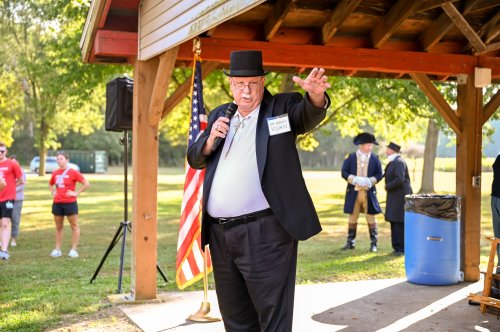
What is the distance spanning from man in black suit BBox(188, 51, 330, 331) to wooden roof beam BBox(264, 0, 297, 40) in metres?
2.87

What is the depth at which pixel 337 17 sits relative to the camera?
6.62m

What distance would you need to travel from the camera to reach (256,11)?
678 cm

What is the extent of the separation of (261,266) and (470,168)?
5.00 metres

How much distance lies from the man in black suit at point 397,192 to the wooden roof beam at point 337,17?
4.06 metres

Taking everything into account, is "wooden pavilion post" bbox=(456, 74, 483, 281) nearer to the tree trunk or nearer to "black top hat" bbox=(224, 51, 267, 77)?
"black top hat" bbox=(224, 51, 267, 77)

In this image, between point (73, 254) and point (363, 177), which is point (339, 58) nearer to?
point (363, 177)

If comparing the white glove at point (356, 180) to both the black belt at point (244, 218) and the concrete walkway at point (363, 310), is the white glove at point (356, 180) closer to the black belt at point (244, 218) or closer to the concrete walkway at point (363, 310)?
the concrete walkway at point (363, 310)

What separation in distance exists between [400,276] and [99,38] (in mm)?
4577

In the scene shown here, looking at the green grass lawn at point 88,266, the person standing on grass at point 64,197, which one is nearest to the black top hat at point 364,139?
the green grass lawn at point 88,266

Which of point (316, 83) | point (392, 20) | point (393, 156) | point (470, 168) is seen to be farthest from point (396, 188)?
point (316, 83)

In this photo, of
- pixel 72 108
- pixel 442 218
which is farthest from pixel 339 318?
pixel 72 108

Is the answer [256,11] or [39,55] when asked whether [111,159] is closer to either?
[39,55]

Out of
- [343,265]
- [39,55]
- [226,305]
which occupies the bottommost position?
[343,265]

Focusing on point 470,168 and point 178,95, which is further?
point 470,168
